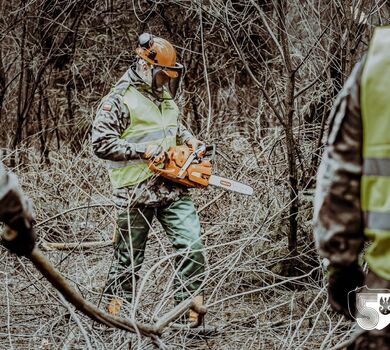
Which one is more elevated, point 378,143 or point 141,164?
point 378,143

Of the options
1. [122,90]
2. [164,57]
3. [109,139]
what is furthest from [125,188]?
[164,57]

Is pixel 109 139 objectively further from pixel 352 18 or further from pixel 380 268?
pixel 380 268

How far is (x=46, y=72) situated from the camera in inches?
374

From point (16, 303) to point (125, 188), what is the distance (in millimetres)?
1016

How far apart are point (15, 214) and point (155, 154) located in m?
2.57

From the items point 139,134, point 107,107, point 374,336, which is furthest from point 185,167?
point 374,336

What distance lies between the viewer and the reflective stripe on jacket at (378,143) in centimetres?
138

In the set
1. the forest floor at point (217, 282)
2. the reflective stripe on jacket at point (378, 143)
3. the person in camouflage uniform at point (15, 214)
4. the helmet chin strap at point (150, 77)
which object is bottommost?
the forest floor at point (217, 282)

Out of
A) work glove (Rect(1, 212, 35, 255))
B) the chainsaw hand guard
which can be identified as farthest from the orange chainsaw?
work glove (Rect(1, 212, 35, 255))

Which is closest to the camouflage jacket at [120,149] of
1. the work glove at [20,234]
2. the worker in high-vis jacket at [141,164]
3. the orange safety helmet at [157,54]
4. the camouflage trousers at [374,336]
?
the worker in high-vis jacket at [141,164]

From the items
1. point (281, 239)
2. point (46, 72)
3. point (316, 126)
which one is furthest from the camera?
point (46, 72)

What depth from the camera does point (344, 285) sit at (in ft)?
5.44

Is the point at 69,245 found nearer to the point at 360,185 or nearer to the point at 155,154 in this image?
the point at 155,154

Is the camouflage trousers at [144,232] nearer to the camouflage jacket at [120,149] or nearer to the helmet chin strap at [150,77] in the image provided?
the camouflage jacket at [120,149]
